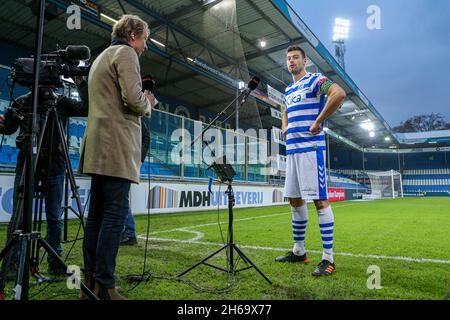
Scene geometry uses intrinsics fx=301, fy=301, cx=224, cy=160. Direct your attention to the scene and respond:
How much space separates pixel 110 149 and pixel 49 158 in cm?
79

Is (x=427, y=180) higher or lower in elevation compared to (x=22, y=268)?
higher

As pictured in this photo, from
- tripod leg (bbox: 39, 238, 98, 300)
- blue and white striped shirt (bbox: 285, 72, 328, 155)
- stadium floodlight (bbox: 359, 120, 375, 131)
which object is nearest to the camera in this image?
tripod leg (bbox: 39, 238, 98, 300)

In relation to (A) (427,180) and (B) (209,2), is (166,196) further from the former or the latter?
(A) (427,180)

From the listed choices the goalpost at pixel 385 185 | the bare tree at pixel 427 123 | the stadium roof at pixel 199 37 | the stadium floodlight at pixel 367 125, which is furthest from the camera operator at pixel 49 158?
the bare tree at pixel 427 123

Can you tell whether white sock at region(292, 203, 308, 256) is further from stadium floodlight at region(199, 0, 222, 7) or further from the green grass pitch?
stadium floodlight at region(199, 0, 222, 7)

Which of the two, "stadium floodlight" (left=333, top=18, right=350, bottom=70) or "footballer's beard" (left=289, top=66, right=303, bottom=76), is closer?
"footballer's beard" (left=289, top=66, right=303, bottom=76)

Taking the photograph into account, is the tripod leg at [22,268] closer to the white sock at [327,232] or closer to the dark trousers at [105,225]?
the dark trousers at [105,225]

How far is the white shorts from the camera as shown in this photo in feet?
8.43

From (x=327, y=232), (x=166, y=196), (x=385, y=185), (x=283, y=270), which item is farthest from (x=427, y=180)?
(x=283, y=270)

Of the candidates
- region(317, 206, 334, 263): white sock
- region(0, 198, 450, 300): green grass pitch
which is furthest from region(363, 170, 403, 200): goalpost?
region(317, 206, 334, 263): white sock

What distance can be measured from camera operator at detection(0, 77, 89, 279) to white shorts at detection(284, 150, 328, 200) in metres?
1.83

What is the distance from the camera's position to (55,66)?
1.92 meters
